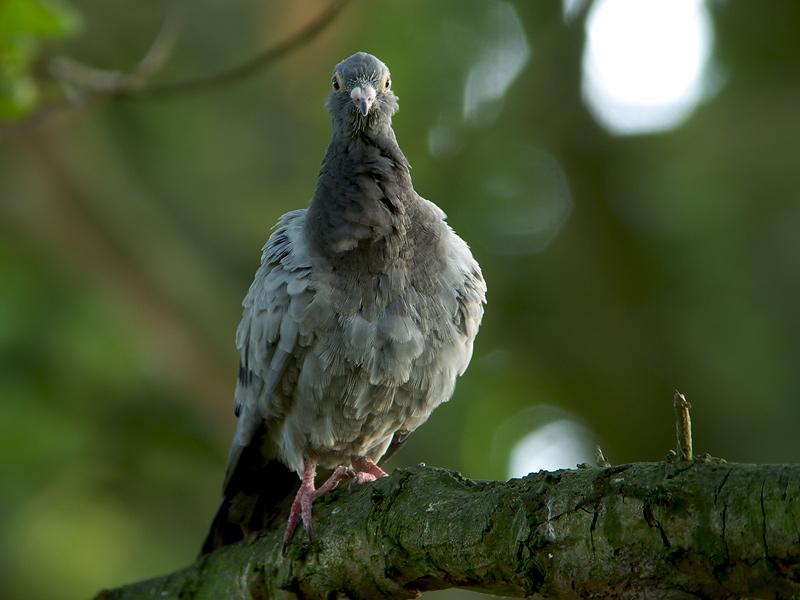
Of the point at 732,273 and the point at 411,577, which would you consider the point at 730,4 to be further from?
the point at 411,577

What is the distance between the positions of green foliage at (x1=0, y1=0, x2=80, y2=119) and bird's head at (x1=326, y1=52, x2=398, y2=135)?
1.51 meters

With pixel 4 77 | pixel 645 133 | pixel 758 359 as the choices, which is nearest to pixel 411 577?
pixel 4 77

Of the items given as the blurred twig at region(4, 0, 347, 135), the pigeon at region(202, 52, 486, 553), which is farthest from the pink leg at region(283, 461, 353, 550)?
the blurred twig at region(4, 0, 347, 135)

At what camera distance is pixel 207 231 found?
10.6 meters

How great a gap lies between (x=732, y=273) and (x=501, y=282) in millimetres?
2430

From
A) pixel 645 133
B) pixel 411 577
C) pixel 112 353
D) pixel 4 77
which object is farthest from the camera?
pixel 645 133

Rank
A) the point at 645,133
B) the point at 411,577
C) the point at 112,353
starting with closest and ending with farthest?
the point at 411,577 → the point at 112,353 → the point at 645,133

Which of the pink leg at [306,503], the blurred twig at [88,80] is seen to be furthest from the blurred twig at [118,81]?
the pink leg at [306,503]

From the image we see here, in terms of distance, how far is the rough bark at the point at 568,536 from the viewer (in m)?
2.72

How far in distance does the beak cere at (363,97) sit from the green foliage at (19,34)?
1.50m

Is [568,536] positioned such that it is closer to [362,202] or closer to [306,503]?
[306,503]

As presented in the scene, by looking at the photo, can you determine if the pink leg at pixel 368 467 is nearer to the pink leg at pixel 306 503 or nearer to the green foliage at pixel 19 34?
the pink leg at pixel 306 503

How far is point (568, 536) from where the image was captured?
124 inches

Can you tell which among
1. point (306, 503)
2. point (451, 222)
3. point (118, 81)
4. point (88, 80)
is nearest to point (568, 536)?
point (306, 503)
